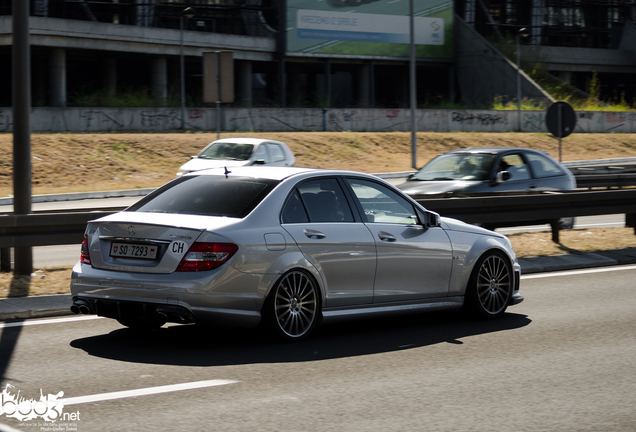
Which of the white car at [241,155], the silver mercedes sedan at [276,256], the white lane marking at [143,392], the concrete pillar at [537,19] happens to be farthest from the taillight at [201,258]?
the concrete pillar at [537,19]

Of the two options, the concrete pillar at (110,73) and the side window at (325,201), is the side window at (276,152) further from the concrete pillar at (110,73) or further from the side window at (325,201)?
the concrete pillar at (110,73)

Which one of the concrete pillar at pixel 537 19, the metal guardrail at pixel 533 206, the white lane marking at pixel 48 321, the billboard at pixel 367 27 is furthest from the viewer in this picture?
the concrete pillar at pixel 537 19

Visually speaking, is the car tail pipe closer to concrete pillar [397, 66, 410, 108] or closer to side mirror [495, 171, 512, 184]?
side mirror [495, 171, 512, 184]

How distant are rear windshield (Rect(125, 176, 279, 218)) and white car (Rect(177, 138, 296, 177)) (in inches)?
552

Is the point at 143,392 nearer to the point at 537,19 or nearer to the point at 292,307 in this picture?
the point at 292,307

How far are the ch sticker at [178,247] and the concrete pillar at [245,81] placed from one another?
152 feet

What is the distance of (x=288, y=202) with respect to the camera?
7125 millimetres

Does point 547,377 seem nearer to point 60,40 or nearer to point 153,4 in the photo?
point 60,40

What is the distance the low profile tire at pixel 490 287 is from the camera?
27.2ft

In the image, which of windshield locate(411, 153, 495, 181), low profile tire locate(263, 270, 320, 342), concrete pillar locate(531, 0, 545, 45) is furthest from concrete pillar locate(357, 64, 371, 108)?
low profile tire locate(263, 270, 320, 342)

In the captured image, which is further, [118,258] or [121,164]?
[121,164]

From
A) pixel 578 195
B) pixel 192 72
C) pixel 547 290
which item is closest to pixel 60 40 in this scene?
pixel 192 72

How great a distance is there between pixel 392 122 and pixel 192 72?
16681mm

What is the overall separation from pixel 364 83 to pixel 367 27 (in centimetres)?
445
